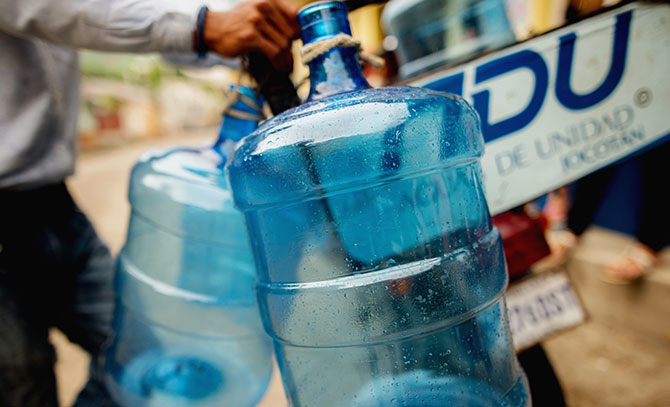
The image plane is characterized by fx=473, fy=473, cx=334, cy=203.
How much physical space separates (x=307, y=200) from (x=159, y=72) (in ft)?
55.8

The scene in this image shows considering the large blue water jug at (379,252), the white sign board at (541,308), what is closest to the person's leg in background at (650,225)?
the white sign board at (541,308)

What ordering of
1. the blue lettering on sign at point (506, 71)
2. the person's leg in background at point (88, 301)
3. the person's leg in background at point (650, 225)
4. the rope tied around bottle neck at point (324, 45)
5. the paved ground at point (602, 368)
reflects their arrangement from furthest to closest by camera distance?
the person's leg in background at point (650, 225) < the paved ground at point (602, 368) < the person's leg in background at point (88, 301) < the blue lettering on sign at point (506, 71) < the rope tied around bottle neck at point (324, 45)

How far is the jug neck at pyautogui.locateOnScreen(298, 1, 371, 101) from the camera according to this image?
1.04m

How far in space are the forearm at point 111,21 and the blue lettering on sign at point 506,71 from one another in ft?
2.39

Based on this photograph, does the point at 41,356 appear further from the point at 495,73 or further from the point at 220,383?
the point at 495,73

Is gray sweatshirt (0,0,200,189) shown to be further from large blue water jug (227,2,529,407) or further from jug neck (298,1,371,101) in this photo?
large blue water jug (227,2,529,407)

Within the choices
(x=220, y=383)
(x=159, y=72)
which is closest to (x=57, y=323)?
(x=220, y=383)

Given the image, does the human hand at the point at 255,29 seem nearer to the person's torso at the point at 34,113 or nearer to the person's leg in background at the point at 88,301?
the person's torso at the point at 34,113

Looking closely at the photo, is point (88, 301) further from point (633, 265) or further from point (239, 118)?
point (633, 265)

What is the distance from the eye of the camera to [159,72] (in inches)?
639

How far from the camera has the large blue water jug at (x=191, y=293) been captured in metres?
1.29

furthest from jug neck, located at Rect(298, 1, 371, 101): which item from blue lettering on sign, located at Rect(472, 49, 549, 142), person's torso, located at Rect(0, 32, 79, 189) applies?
person's torso, located at Rect(0, 32, 79, 189)

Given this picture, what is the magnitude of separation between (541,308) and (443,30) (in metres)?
1.73

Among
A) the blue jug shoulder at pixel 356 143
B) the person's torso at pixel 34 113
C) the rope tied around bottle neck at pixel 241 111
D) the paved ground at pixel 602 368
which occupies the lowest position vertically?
the paved ground at pixel 602 368
